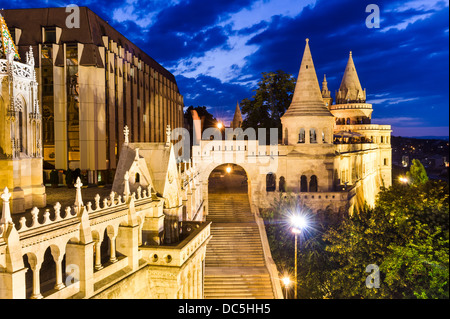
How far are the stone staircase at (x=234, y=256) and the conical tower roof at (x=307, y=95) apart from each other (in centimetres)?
1197

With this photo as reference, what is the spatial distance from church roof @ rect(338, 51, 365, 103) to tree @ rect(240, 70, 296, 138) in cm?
1823

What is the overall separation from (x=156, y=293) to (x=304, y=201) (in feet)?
78.7

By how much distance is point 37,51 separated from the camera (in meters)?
34.2

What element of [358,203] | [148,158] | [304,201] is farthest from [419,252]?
[358,203]

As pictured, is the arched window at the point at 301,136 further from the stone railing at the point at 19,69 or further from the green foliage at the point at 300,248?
the stone railing at the point at 19,69

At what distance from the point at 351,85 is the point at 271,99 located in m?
21.2

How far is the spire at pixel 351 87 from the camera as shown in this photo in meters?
63.3

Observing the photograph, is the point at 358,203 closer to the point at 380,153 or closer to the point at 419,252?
the point at 380,153

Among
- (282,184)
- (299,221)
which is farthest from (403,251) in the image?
(282,184)

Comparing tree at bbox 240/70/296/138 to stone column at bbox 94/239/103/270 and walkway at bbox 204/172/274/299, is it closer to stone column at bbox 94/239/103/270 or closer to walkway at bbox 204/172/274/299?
walkway at bbox 204/172/274/299

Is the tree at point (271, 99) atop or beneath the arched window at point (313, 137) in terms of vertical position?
atop

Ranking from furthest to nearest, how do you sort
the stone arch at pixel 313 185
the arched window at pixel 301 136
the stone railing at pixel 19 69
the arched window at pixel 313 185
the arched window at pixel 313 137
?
1. the arched window at pixel 313 185
2. the stone arch at pixel 313 185
3. the arched window at pixel 301 136
4. the arched window at pixel 313 137
5. the stone railing at pixel 19 69

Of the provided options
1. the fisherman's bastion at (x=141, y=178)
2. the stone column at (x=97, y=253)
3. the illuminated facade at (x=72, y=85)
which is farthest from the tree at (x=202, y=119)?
the stone column at (x=97, y=253)
